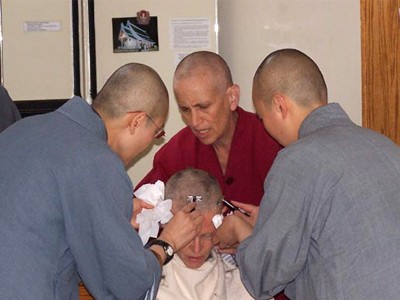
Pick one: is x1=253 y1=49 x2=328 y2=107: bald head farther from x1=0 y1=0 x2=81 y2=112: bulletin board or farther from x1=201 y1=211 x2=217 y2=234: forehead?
x1=0 y1=0 x2=81 y2=112: bulletin board

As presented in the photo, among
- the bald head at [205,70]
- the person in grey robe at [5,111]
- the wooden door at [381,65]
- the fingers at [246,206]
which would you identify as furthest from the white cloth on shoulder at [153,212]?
the wooden door at [381,65]

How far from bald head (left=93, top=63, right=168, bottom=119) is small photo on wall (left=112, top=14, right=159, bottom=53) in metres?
1.62

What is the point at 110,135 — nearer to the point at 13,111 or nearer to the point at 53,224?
the point at 53,224

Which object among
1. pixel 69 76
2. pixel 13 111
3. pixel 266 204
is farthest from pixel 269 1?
pixel 266 204

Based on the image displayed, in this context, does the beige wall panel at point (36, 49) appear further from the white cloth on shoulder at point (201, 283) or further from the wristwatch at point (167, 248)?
the wristwatch at point (167, 248)

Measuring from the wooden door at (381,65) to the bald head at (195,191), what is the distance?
1.45 meters

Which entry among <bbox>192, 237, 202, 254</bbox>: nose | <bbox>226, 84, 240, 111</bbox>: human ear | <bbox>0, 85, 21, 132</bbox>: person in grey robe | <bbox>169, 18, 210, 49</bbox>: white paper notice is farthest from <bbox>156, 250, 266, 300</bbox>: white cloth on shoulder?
<bbox>169, 18, 210, 49</bbox>: white paper notice

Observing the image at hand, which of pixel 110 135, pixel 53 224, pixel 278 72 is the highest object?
pixel 278 72

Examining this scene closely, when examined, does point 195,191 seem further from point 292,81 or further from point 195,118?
point 292,81

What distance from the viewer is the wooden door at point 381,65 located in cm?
393

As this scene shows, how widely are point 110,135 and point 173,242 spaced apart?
0.43 m

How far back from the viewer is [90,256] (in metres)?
2.13

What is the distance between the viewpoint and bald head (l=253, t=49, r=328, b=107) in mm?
2367

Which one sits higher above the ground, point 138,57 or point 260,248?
point 138,57
